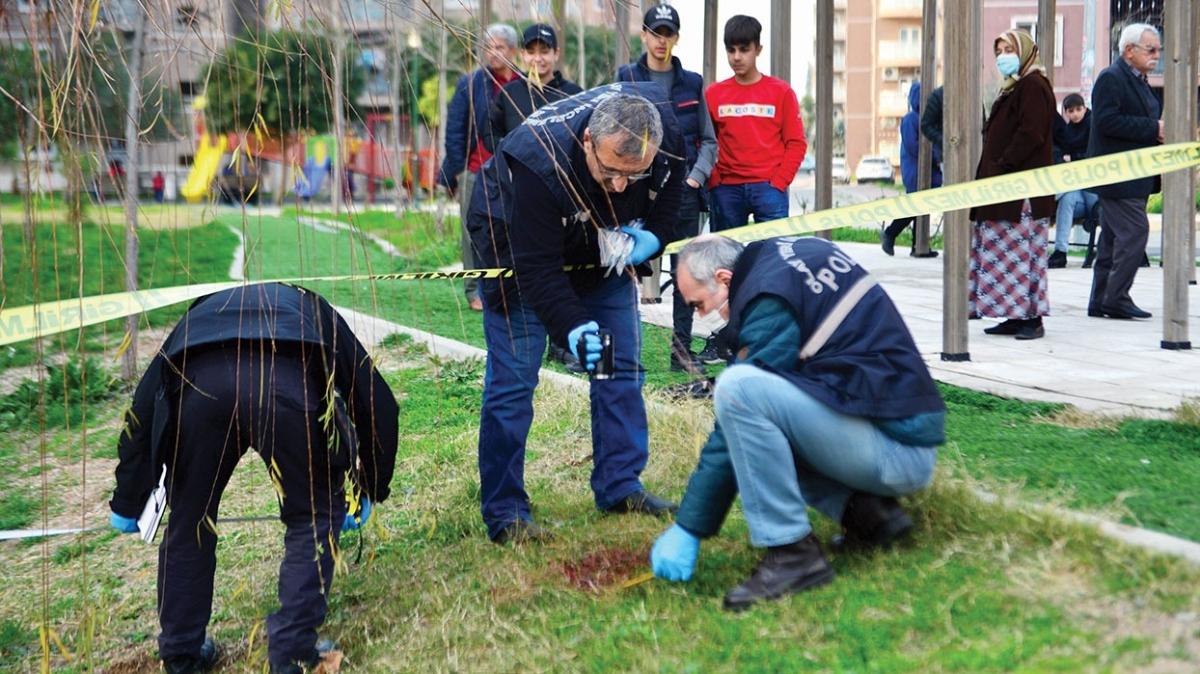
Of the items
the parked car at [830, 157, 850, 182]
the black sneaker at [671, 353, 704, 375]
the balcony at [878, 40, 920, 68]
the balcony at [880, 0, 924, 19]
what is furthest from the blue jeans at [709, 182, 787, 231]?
the balcony at [878, 40, 920, 68]

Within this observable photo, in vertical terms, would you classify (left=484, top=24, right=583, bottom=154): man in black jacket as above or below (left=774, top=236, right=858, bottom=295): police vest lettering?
above

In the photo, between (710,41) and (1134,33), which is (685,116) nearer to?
(710,41)

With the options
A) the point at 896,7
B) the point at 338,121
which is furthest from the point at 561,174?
the point at 896,7

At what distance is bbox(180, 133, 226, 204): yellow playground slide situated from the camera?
2791 millimetres

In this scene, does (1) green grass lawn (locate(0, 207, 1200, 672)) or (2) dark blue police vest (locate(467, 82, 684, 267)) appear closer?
(1) green grass lawn (locate(0, 207, 1200, 672))

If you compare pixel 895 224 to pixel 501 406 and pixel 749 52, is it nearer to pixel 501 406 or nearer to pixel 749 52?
pixel 749 52

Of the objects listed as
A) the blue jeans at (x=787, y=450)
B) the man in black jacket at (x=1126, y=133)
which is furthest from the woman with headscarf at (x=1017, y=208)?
the blue jeans at (x=787, y=450)

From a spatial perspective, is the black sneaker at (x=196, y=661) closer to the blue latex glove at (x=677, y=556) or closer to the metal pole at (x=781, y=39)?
the blue latex glove at (x=677, y=556)

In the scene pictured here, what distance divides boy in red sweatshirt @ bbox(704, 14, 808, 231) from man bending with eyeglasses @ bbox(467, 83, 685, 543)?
7.76ft

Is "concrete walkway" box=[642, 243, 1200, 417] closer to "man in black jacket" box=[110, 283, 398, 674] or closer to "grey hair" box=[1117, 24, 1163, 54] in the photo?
"grey hair" box=[1117, 24, 1163, 54]

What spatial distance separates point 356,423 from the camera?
3.83 m

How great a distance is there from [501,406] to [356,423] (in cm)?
62

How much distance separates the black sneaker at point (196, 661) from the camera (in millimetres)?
3715

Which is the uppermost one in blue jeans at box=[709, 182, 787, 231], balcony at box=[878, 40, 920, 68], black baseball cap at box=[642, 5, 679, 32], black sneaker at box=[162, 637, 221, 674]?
balcony at box=[878, 40, 920, 68]
